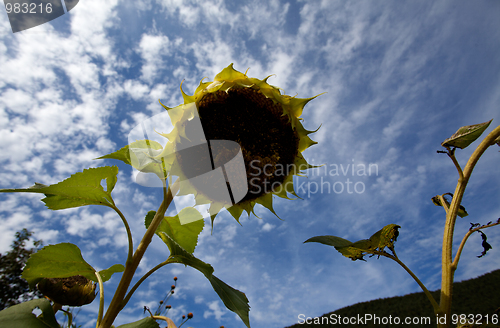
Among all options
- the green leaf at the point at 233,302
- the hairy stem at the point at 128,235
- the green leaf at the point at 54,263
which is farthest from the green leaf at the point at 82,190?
the green leaf at the point at 233,302

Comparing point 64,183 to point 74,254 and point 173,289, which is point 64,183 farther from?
point 173,289

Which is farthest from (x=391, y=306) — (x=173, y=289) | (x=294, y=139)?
(x=294, y=139)

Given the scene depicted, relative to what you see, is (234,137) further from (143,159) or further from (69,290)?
(69,290)

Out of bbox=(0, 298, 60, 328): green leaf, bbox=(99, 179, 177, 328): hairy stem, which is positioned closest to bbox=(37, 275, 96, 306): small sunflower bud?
bbox=(0, 298, 60, 328): green leaf

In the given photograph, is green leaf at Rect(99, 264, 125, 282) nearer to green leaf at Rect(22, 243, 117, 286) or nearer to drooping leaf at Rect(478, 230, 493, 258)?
green leaf at Rect(22, 243, 117, 286)

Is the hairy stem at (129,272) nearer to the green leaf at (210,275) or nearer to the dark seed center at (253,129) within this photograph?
the green leaf at (210,275)

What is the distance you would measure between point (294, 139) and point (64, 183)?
1.31 metres

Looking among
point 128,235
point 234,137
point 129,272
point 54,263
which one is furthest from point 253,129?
point 54,263

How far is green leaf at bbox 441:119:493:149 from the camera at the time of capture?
153 centimetres

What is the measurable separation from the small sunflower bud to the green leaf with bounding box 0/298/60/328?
21 centimetres

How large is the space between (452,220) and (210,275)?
1423 millimetres

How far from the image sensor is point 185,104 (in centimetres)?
150

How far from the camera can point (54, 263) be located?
136 cm

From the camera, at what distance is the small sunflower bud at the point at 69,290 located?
149 cm
